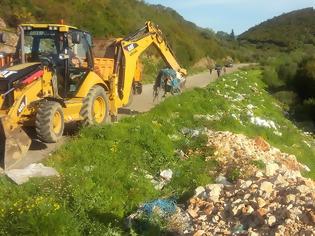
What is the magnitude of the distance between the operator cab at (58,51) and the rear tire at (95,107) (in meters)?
0.37

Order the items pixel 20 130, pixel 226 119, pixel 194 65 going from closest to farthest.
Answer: pixel 20 130, pixel 226 119, pixel 194 65

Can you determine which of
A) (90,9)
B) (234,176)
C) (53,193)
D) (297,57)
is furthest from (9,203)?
(297,57)

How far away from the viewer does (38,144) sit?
428 inches

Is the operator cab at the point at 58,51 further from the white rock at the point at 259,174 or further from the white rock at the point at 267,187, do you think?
the white rock at the point at 267,187

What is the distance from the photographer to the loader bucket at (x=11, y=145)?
30.2 ft

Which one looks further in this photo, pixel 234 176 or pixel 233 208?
pixel 234 176

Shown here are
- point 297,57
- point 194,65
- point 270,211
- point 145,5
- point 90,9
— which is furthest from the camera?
point 145,5

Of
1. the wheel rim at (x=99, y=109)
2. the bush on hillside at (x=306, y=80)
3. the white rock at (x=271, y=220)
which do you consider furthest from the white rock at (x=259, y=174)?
the bush on hillside at (x=306, y=80)

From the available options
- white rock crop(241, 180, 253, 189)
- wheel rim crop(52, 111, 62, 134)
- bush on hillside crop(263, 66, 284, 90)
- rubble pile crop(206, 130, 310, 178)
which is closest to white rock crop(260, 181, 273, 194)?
white rock crop(241, 180, 253, 189)

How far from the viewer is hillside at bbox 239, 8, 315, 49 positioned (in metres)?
142

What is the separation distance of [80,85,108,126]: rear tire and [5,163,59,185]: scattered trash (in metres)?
2.47

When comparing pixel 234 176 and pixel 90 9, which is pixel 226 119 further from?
pixel 90 9

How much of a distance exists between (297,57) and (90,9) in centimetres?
2159

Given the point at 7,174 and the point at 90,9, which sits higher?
the point at 90,9
